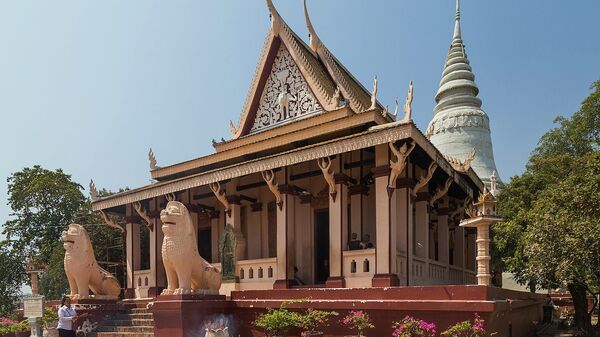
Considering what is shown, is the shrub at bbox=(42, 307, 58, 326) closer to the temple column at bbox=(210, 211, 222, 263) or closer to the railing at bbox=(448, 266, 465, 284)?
the temple column at bbox=(210, 211, 222, 263)

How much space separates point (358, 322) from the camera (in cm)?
864

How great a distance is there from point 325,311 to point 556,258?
5826mm

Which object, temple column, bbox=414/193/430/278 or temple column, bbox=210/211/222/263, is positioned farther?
temple column, bbox=210/211/222/263

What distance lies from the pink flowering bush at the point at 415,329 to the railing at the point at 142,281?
400 inches

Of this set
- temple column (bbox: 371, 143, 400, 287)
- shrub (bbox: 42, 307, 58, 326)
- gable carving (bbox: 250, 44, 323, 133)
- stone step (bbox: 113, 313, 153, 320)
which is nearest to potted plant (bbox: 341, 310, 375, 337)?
temple column (bbox: 371, 143, 400, 287)

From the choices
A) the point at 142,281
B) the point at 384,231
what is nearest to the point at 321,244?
the point at 384,231

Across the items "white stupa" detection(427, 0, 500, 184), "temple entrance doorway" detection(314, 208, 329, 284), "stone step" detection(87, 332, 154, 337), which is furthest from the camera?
"white stupa" detection(427, 0, 500, 184)

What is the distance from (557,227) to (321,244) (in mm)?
5916

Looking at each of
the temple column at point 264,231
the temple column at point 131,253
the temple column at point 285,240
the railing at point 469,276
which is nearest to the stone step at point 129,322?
the temple column at point 285,240

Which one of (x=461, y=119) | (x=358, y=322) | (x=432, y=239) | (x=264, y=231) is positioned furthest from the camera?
(x=461, y=119)

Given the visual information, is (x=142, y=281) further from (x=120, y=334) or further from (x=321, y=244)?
(x=321, y=244)

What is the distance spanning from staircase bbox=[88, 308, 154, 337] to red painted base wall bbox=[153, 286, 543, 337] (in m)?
1.57

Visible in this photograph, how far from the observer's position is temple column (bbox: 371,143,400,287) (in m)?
10.5

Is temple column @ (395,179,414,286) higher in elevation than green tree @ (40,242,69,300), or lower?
higher
